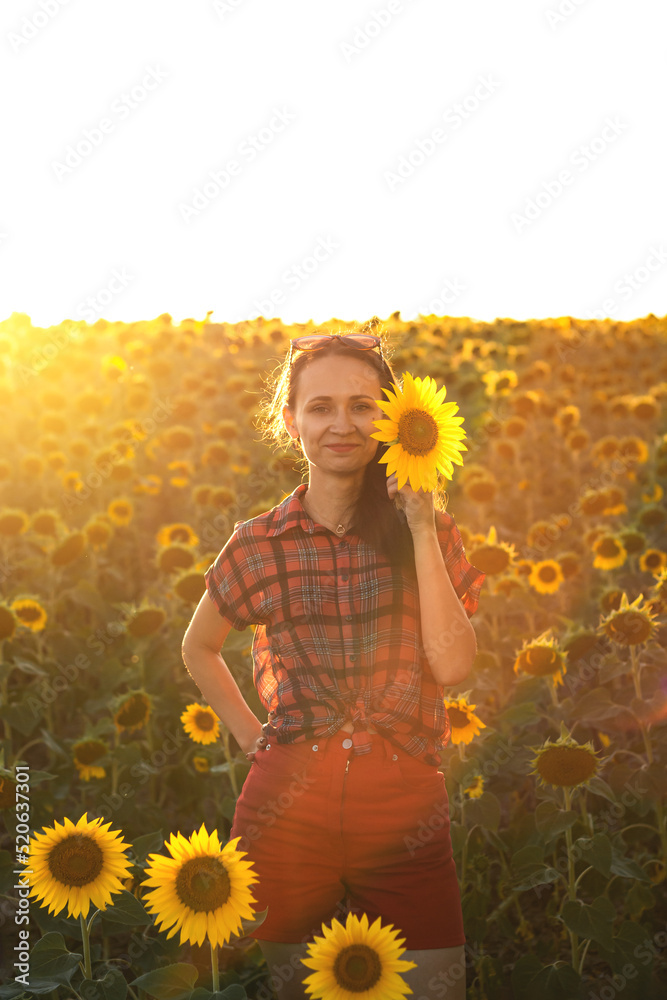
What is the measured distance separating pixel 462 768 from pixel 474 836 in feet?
2.11

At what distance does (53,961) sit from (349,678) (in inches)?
40.5

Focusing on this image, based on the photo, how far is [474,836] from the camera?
147 inches

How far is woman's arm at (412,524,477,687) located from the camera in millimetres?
2418

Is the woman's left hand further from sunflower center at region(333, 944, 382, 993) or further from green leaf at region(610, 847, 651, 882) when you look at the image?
green leaf at region(610, 847, 651, 882)

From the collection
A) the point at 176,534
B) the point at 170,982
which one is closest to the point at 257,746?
the point at 170,982

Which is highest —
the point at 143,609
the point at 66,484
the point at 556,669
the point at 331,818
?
the point at 66,484

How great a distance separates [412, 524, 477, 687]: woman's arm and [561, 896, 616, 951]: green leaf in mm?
937

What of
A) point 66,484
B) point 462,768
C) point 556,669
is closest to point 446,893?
point 462,768

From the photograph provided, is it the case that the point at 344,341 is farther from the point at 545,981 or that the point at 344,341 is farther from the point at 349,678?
the point at 545,981

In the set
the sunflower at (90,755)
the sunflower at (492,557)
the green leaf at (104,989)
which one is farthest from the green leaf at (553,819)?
the sunflower at (90,755)

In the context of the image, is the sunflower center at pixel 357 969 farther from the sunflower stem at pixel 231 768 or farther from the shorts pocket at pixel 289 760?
the sunflower stem at pixel 231 768

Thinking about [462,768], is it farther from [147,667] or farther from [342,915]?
[147,667]

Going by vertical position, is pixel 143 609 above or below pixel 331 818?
above

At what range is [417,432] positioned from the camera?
2406mm
